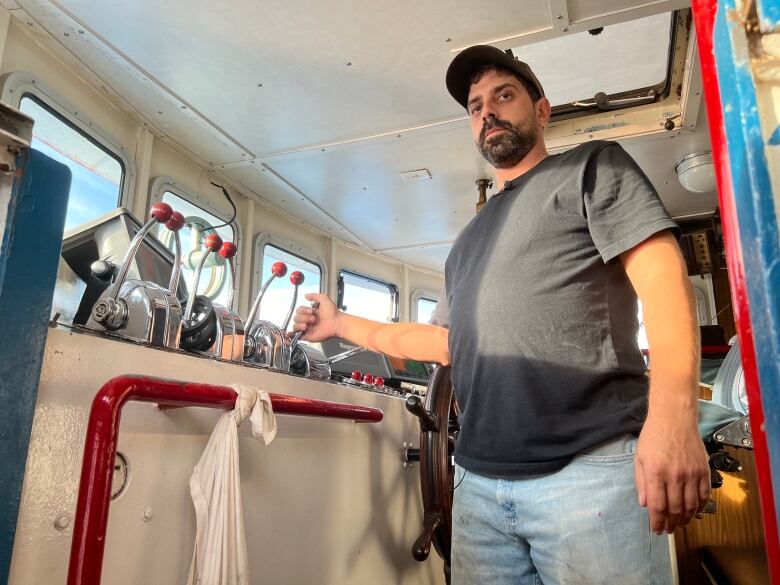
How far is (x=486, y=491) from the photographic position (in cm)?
112

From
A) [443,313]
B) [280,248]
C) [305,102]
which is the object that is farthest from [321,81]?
[280,248]

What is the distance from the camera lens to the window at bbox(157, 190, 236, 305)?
3201 millimetres

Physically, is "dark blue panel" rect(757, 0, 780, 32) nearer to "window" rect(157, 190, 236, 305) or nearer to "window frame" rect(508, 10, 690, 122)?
"window frame" rect(508, 10, 690, 122)

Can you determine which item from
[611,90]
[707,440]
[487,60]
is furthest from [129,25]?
[707,440]

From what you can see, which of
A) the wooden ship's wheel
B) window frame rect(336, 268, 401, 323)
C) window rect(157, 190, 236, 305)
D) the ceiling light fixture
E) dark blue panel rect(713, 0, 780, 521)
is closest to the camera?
dark blue panel rect(713, 0, 780, 521)

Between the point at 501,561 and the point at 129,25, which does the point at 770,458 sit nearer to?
the point at 501,561

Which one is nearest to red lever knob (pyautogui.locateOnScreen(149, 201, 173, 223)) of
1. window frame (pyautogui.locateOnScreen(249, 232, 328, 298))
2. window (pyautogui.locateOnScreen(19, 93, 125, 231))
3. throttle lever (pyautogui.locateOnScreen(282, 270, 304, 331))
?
throttle lever (pyautogui.locateOnScreen(282, 270, 304, 331))

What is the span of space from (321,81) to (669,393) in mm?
2498

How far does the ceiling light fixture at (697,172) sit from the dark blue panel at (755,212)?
3577mm

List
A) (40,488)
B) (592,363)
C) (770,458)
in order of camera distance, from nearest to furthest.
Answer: (770,458)
(40,488)
(592,363)

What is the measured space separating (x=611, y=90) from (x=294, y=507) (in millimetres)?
2843

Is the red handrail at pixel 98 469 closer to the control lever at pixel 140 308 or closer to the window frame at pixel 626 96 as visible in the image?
the control lever at pixel 140 308

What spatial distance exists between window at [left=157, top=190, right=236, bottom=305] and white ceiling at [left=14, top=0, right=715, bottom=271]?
0.35 meters

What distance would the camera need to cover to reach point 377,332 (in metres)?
1.56
